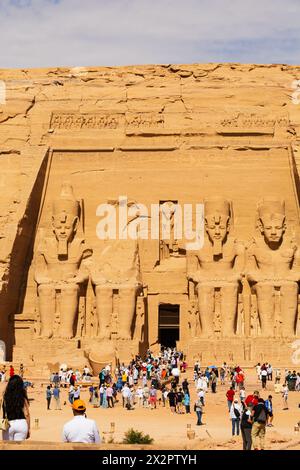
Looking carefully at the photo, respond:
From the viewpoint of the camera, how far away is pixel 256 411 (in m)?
11.9

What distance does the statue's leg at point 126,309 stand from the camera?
95.1 feet

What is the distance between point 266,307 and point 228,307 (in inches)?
44.7

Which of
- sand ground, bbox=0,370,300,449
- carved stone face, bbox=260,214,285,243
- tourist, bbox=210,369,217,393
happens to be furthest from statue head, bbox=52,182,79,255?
tourist, bbox=210,369,217,393

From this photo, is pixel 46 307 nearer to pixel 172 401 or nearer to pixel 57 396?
pixel 57 396

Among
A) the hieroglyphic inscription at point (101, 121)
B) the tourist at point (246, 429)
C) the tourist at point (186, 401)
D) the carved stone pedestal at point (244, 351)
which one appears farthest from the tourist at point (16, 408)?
the hieroglyphic inscription at point (101, 121)

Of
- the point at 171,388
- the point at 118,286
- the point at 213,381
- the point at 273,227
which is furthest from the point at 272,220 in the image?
the point at 171,388

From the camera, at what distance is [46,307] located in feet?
96.3

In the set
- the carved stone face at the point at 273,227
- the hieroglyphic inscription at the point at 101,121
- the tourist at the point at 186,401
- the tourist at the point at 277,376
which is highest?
the hieroglyphic inscription at the point at 101,121

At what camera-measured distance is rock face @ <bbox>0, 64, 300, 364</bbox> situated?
96.3 feet

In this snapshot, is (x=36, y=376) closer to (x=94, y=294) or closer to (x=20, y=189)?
(x=94, y=294)

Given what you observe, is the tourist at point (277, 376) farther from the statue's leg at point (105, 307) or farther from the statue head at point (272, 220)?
the statue's leg at point (105, 307)

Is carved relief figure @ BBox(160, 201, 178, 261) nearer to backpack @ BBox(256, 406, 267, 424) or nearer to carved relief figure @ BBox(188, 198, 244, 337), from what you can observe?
carved relief figure @ BBox(188, 198, 244, 337)

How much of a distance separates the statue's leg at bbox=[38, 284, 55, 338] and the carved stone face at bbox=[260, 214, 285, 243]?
678cm
